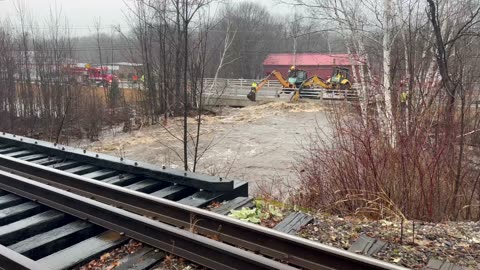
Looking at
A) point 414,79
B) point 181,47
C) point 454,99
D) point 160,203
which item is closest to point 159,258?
point 160,203

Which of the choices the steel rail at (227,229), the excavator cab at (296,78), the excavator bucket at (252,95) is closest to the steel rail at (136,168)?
the steel rail at (227,229)

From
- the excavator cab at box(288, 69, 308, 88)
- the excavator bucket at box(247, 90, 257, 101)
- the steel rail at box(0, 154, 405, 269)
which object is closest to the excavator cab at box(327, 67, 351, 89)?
the excavator cab at box(288, 69, 308, 88)

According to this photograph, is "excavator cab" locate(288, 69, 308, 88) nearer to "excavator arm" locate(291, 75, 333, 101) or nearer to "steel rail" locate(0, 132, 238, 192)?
"excavator arm" locate(291, 75, 333, 101)

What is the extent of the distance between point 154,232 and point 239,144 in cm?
1321

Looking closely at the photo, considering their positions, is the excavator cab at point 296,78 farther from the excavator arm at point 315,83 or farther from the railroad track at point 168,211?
the railroad track at point 168,211

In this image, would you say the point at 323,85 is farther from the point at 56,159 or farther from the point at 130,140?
the point at 56,159

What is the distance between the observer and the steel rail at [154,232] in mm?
2795

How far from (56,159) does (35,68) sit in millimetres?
17641

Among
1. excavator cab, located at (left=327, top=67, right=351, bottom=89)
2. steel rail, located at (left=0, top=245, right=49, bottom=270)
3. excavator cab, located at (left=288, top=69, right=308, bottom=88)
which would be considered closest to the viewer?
steel rail, located at (left=0, top=245, right=49, bottom=270)

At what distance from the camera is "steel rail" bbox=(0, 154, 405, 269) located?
278cm

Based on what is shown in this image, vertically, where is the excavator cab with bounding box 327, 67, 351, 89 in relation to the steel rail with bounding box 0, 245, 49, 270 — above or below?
above

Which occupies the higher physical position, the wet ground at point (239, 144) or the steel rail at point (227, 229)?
the steel rail at point (227, 229)

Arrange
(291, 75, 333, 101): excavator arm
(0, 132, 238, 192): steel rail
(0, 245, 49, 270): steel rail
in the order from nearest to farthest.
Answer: (0, 245, 49, 270): steel rail, (0, 132, 238, 192): steel rail, (291, 75, 333, 101): excavator arm

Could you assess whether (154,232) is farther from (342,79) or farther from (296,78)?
(296,78)
